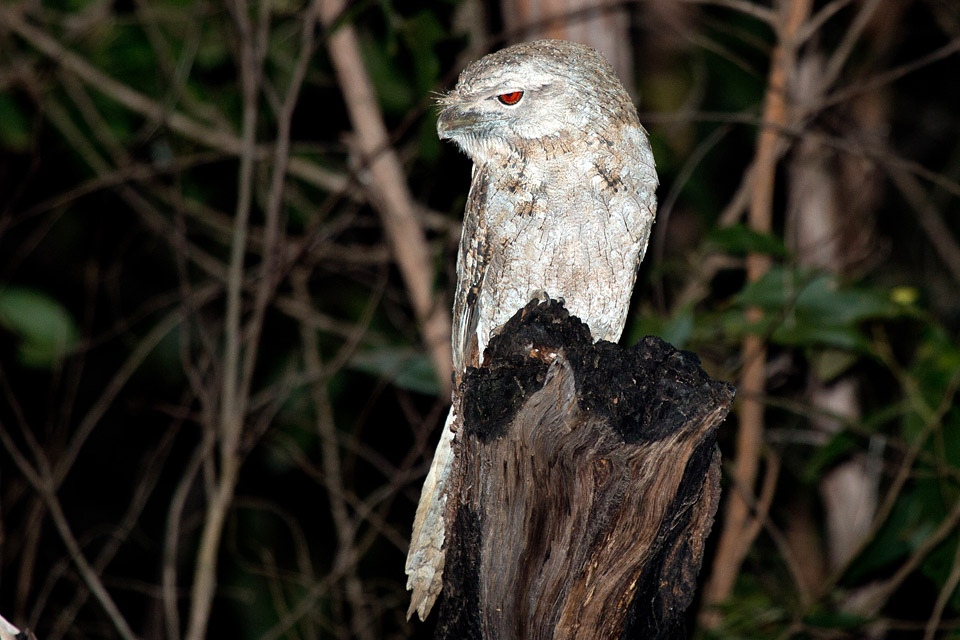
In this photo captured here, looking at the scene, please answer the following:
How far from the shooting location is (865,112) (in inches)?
286

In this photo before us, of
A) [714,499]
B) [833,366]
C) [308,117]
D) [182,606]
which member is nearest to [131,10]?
[308,117]

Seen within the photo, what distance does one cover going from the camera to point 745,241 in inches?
143

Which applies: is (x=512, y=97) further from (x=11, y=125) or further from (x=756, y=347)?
(x=11, y=125)

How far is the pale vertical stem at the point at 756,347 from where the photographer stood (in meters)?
3.91

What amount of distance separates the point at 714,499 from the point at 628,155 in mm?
1051

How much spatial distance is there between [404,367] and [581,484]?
2.35 metres

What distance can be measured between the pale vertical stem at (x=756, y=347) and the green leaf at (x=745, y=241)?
0.37 m

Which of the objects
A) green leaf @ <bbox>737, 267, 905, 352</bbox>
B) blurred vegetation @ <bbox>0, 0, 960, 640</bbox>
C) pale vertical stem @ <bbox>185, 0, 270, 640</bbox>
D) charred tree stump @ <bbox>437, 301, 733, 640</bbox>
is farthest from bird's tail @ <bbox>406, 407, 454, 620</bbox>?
green leaf @ <bbox>737, 267, 905, 352</bbox>

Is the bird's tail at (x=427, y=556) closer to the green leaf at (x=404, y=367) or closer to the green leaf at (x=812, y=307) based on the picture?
the green leaf at (x=404, y=367)

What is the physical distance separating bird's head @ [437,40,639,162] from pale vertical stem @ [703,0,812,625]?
1.22 metres

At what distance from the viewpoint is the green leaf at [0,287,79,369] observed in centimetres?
420

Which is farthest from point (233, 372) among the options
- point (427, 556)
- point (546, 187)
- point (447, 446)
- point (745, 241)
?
point (745, 241)

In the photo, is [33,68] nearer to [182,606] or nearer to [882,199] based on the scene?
[182,606]

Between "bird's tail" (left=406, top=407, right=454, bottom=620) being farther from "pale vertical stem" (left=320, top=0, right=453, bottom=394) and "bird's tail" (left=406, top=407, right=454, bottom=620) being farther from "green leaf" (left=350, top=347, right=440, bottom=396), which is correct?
"pale vertical stem" (left=320, top=0, right=453, bottom=394)
